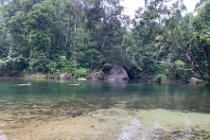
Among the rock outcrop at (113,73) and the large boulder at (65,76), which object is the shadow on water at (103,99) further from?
the rock outcrop at (113,73)

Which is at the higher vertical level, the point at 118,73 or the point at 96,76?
the point at 118,73

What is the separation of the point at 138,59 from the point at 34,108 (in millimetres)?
36154

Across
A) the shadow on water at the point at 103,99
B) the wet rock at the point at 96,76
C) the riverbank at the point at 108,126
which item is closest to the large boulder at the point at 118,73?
the wet rock at the point at 96,76

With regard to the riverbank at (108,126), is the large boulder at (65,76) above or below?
above

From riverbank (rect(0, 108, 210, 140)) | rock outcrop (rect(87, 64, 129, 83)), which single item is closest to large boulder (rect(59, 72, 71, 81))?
rock outcrop (rect(87, 64, 129, 83))

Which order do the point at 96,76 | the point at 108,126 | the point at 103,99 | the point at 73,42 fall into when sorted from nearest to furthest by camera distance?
1. the point at 108,126
2. the point at 103,99
3. the point at 96,76
4. the point at 73,42

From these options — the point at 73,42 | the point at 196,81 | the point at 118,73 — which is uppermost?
the point at 73,42

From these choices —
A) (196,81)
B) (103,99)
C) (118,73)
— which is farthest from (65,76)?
(103,99)

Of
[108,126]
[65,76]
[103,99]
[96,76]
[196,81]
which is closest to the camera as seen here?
[108,126]

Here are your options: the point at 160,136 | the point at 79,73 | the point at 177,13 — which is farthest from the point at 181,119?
the point at 79,73

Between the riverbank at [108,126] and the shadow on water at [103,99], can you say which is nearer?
the riverbank at [108,126]

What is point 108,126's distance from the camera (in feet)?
32.0

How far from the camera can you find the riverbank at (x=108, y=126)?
8.38 meters

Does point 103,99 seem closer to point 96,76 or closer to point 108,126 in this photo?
point 108,126
